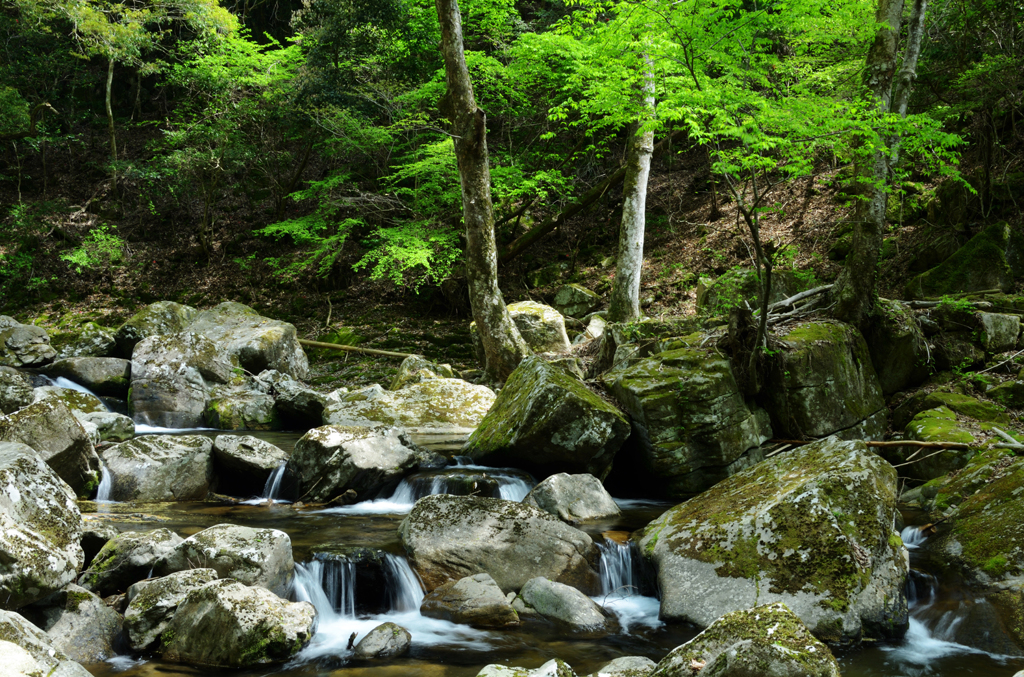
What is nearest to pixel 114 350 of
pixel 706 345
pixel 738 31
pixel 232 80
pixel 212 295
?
pixel 212 295

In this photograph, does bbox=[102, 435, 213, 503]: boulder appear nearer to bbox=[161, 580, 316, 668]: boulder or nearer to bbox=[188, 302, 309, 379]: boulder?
bbox=[161, 580, 316, 668]: boulder

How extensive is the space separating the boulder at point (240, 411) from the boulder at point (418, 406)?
3.36ft

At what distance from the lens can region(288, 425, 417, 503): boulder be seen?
640 centimetres

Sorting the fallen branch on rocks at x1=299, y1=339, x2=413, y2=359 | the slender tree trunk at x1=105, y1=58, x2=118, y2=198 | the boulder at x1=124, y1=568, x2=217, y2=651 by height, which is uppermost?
the slender tree trunk at x1=105, y1=58, x2=118, y2=198

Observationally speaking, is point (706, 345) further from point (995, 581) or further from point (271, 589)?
point (271, 589)

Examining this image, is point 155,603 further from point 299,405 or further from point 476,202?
point 476,202

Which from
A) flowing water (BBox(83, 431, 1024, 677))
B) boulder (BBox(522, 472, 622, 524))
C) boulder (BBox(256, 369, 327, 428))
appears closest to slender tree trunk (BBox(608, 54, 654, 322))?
boulder (BBox(256, 369, 327, 428))

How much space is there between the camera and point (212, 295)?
715 inches

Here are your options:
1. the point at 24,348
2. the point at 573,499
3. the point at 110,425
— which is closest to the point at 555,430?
the point at 573,499

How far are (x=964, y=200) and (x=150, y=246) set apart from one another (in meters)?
20.8

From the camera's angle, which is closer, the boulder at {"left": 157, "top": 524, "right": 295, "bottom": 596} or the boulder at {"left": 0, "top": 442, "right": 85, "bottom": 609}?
the boulder at {"left": 0, "top": 442, "right": 85, "bottom": 609}

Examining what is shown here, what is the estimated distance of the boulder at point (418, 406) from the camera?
31.5 ft

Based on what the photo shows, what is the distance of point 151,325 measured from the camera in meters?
12.3

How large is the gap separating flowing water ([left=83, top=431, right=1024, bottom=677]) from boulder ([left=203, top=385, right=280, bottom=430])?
3920 mm
